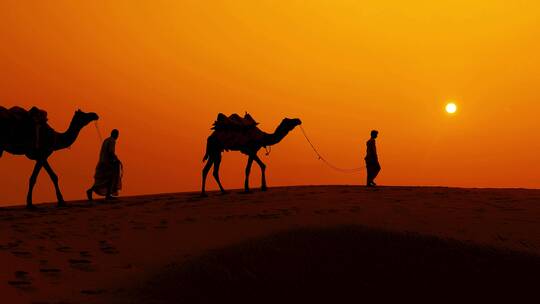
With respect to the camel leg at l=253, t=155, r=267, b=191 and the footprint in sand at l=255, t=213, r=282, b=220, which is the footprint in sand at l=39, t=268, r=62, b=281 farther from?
the camel leg at l=253, t=155, r=267, b=191

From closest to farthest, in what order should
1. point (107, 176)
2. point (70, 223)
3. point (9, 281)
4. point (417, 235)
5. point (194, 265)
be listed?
1. point (9, 281)
2. point (194, 265)
3. point (417, 235)
4. point (70, 223)
5. point (107, 176)

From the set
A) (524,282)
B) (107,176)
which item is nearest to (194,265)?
(524,282)

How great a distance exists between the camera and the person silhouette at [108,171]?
18.6 m

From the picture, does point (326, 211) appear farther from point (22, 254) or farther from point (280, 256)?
point (22, 254)

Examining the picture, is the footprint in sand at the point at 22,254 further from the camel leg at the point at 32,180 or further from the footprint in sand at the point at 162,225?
the camel leg at the point at 32,180

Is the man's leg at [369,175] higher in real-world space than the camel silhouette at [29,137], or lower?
lower

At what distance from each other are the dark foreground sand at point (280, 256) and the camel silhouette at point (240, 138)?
4855 millimetres

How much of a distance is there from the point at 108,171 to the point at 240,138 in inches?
151

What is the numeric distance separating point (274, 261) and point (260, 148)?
401 inches

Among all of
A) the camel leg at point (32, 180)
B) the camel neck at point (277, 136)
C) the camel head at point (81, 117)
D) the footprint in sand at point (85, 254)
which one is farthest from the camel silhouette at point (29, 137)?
the footprint in sand at point (85, 254)

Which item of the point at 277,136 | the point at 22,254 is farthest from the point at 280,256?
the point at 277,136

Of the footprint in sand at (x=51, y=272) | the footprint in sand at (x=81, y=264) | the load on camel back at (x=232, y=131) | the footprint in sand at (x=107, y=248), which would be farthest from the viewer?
the load on camel back at (x=232, y=131)

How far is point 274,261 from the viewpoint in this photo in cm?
970

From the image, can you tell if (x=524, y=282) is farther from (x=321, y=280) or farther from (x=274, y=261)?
(x=274, y=261)
